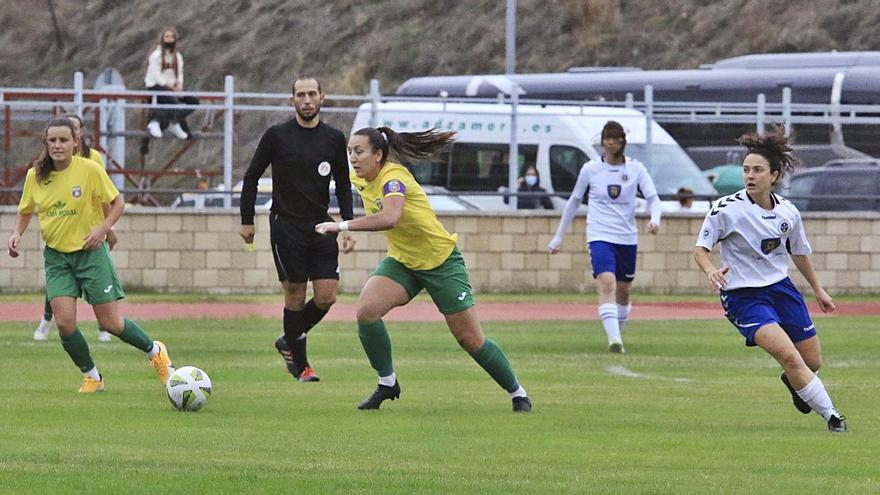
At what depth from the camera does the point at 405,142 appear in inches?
418

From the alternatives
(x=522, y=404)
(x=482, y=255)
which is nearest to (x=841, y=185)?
(x=482, y=255)

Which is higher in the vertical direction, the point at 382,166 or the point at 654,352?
the point at 382,166

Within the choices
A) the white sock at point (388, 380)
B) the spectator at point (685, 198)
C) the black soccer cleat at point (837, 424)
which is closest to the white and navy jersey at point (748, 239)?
the black soccer cleat at point (837, 424)

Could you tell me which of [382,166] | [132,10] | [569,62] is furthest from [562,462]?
[132,10]

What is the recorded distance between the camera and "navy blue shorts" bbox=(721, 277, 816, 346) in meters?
9.75

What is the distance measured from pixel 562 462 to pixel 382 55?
1576 inches

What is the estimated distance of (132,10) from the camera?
176 ft

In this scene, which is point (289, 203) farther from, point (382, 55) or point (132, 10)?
point (132, 10)

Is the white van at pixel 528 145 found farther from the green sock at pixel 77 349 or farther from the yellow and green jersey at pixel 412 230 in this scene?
the yellow and green jersey at pixel 412 230

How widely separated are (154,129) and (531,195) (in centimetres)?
534

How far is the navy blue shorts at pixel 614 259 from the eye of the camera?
15.5m

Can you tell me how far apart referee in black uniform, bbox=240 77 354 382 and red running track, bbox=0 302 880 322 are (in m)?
7.84

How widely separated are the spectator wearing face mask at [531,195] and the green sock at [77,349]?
45.6ft

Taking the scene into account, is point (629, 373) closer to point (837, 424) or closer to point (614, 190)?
point (614, 190)
